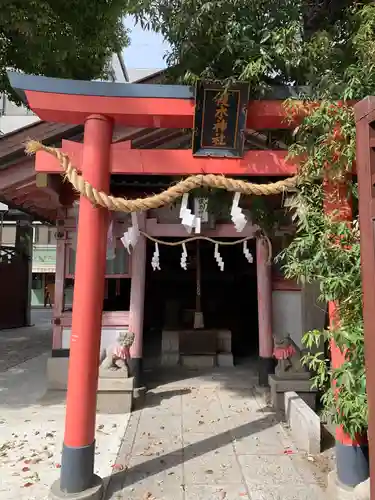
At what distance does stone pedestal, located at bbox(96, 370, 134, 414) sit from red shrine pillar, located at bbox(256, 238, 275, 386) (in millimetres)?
2520

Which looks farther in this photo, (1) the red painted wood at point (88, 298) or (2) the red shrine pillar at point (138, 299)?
(2) the red shrine pillar at point (138, 299)

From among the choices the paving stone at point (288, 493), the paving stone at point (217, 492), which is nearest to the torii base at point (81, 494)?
the paving stone at point (217, 492)

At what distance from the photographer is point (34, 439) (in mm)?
5203

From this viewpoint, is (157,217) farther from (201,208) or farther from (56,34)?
(56,34)

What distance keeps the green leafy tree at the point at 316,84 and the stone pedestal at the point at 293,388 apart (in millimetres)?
2407

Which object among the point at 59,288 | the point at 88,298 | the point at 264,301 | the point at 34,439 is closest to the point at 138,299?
the point at 59,288

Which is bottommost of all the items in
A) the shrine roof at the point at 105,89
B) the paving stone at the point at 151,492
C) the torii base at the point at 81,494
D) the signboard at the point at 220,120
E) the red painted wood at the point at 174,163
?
the paving stone at the point at 151,492

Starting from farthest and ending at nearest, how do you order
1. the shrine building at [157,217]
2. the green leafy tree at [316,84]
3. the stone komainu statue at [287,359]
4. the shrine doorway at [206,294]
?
the shrine doorway at [206,294] < the stone komainu statue at [287,359] < the shrine building at [157,217] < the green leafy tree at [316,84]

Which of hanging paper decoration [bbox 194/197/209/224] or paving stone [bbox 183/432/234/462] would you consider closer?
paving stone [bbox 183/432/234/462]

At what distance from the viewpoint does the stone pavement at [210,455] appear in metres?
3.94

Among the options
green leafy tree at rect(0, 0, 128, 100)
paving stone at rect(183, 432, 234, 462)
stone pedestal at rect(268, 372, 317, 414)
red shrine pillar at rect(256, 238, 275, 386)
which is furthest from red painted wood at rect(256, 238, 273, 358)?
green leafy tree at rect(0, 0, 128, 100)

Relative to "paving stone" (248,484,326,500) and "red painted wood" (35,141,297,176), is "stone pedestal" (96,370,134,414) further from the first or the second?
"red painted wood" (35,141,297,176)

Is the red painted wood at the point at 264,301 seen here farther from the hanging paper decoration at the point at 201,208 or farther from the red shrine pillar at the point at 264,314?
the hanging paper decoration at the point at 201,208

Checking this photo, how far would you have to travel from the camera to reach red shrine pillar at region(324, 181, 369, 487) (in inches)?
145
